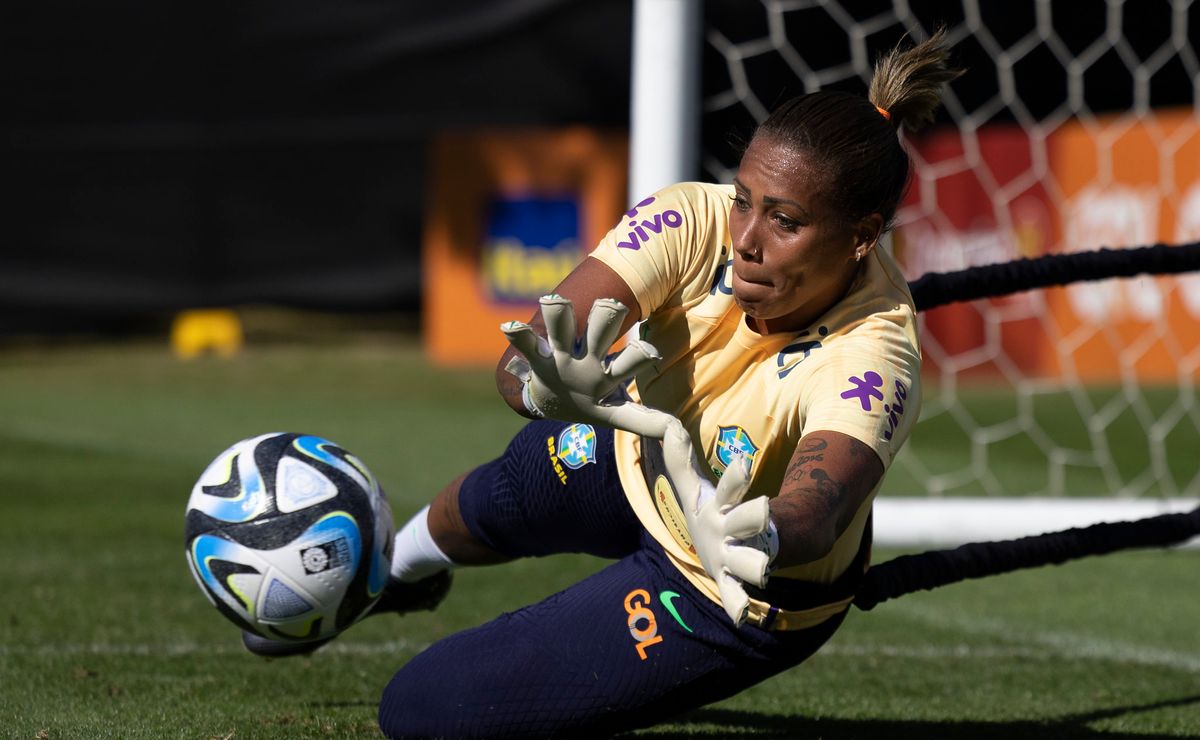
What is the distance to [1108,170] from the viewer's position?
1047cm

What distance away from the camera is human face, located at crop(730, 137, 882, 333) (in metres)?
2.78

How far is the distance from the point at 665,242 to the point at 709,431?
1.21ft

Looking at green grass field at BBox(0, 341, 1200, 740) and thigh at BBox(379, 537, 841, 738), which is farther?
green grass field at BBox(0, 341, 1200, 740)

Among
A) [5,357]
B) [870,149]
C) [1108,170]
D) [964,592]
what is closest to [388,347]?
[5,357]

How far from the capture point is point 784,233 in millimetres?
2805

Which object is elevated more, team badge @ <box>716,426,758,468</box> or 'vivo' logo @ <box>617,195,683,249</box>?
'vivo' logo @ <box>617,195,683,249</box>

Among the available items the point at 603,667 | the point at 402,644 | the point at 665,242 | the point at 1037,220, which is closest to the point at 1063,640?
the point at 402,644

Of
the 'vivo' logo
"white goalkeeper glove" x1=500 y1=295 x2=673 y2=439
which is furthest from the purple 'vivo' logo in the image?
the 'vivo' logo

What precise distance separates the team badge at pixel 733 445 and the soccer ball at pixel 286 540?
2.70ft

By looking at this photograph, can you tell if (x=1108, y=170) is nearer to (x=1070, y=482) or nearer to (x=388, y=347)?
(x=1070, y=482)

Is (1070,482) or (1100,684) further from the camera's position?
(1070,482)

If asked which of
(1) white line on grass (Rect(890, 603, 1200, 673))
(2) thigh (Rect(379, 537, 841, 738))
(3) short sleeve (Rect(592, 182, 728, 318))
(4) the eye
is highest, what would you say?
(4) the eye

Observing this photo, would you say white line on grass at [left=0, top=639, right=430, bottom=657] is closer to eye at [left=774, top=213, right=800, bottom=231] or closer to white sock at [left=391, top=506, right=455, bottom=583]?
white sock at [left=391, top=506, right=455, bottom=583]

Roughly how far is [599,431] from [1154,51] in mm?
6705
